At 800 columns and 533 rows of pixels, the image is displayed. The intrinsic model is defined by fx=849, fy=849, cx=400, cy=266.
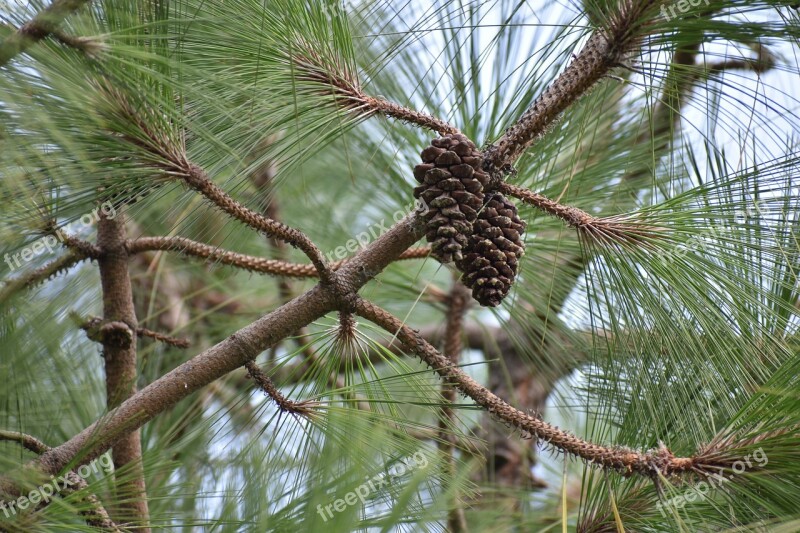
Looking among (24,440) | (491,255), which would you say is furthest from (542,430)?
(24,440)

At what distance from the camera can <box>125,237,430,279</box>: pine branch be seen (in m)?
1.13

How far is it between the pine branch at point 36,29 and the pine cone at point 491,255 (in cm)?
48

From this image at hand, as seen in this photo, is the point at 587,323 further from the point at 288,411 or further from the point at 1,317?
the point at 1,317

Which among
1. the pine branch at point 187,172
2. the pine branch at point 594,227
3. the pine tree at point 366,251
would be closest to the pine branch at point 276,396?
the pine tree at point 366,251

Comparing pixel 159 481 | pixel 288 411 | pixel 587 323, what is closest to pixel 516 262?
pixel 288 411

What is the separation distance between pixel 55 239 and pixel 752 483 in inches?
34.9

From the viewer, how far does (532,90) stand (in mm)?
1154

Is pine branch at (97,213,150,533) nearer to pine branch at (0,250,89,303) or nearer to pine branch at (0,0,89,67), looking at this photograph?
pine branch at (0,250,89,303)

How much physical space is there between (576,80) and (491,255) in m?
0.22

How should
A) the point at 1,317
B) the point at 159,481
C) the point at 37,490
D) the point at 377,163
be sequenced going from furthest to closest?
the point at 377,163 < the point at 159,481 < the point at 1,317 < the point at 37,490

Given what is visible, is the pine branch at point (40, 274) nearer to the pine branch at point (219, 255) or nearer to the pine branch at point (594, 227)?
the pine branch at point (219, 255)

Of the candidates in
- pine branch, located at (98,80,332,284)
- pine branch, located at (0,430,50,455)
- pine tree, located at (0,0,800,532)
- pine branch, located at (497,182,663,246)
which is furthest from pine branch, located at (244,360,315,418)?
pine branch, located at (497,182,663,246)

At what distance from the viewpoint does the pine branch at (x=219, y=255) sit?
113 cm

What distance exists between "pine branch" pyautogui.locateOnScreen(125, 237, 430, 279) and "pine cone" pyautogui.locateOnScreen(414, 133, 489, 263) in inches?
8.1
